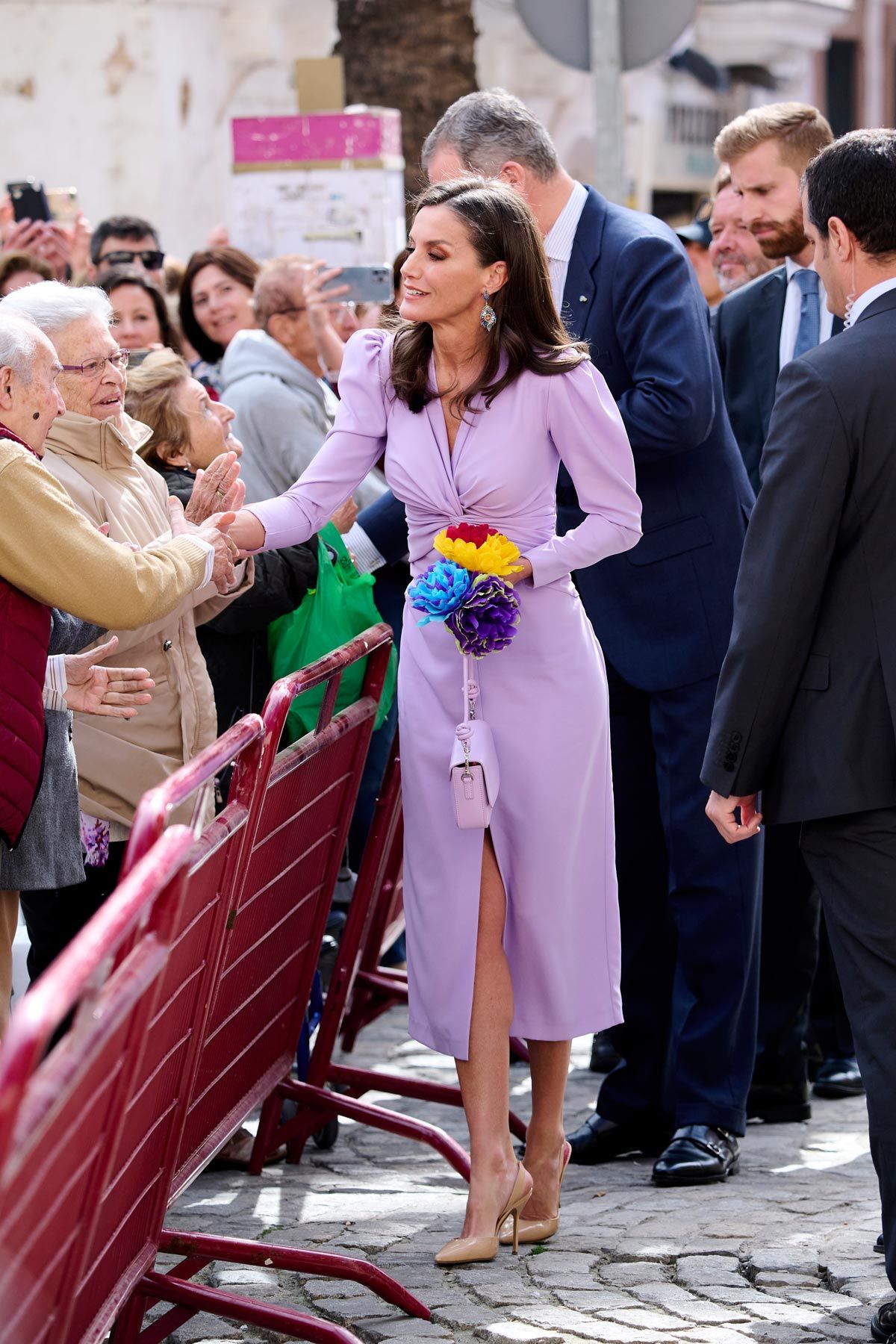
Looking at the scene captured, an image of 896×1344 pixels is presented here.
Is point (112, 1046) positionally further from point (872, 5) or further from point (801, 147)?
point (872, 5)

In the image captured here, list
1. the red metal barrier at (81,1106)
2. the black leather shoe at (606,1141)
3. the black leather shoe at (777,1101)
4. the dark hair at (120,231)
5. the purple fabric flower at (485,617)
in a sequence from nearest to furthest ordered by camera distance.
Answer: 1. the red metal barrier at (81,1106)
2. the purple fabric flower at (485,617)
3. the black leather shoe at (606,1141)
4. the black leather shoe at (777,1101)
5. the dark hair at (120,231)

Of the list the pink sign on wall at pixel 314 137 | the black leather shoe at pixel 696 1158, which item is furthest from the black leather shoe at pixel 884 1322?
the pink sign on wall at pixel 314 137

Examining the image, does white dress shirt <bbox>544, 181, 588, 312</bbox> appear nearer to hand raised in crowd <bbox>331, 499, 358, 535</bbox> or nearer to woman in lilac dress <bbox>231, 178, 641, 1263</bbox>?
woman in lilac dress <bbox>231, 178, 641, 1263</bbox>

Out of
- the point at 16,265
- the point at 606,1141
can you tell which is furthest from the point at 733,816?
the point at 16,265

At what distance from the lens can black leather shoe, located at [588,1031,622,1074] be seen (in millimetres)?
6246

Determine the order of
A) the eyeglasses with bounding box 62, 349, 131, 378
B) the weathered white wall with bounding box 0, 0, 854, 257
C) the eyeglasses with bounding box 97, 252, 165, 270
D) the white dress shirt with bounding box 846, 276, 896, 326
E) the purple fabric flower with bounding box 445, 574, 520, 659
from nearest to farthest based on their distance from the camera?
the white dress shirt with bounding box 846, 276, 896, 326
the purple fabric flower with bounding box 445, 574, 520, 659
the eyeglasses with bounding box 62, 349, 131, 378
the eyeglasses with bounding box 97, 252, 165, 270
the weathered white wall with bounding box 0, 0, 854, 257

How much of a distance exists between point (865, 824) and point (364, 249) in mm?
5880

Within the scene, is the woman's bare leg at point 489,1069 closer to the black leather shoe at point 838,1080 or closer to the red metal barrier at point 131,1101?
the red metal barrier at point 131,1101

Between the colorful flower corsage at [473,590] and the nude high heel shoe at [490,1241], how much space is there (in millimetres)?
1144

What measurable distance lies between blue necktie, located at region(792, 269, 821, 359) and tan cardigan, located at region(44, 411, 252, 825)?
6.64ft

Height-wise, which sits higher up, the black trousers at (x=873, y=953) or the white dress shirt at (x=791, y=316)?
the white dress shirt at (x=791, y=316)

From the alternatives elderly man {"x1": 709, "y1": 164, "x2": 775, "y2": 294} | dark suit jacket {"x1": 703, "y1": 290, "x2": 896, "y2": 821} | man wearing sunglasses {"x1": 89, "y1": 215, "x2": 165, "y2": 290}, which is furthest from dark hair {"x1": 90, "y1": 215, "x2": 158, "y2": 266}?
dark suit jacket {"x1": 703, "y1": 290, "x2": 896, "y2": 821}

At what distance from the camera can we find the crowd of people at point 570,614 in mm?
3812

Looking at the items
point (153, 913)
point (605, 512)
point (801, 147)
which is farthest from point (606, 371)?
point (153, 913)
